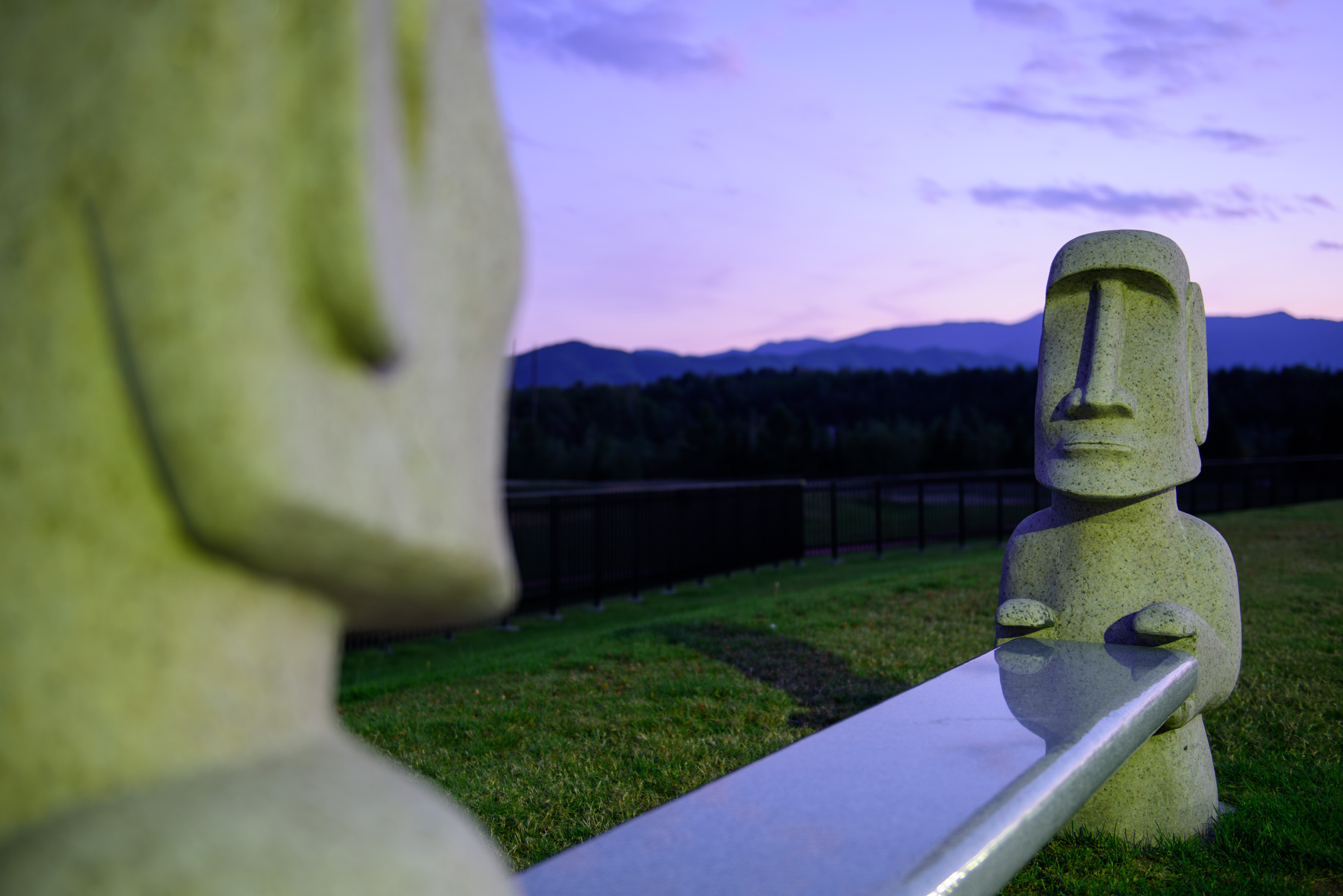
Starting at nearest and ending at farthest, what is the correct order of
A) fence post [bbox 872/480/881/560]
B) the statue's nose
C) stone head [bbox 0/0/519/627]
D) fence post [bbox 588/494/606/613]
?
stone head [bbox 0/0/519/627]
the statue's nose
fence post [bbox 588/494/606/613]
fence post [bbox 872/480/881/560]

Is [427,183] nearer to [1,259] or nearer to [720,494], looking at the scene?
[1,259]

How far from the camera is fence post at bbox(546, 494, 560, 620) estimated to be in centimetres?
1095

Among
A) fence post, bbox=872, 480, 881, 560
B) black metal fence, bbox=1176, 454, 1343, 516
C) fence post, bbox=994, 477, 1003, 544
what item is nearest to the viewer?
fence post, bbox=872, 480, 881, 560

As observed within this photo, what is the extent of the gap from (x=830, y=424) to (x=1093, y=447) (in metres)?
41.0

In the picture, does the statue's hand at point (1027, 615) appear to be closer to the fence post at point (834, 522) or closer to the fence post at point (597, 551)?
the fence post at point (597, 551)

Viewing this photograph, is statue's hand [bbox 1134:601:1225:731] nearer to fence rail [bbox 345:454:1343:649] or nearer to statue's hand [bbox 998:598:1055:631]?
statue's hand [bbox 998:598:1055:631]

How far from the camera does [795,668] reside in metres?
7.40

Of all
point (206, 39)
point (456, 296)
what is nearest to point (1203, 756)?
point (456, 296)

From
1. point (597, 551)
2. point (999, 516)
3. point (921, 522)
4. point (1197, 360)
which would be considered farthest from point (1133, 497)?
point (999, 516)

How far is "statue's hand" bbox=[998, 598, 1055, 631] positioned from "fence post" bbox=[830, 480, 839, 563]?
1196 centimetres

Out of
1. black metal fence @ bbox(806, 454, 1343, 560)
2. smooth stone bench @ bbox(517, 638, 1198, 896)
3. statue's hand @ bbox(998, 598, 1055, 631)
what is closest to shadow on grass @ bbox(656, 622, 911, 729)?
statue's hand @ bbox(998, 598, 1055, 631)

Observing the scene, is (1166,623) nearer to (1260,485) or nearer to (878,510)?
(878,510)

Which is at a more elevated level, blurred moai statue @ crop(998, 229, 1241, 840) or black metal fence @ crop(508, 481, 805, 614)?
blurred moai statue @ crop(998, 229, 1241, 840)

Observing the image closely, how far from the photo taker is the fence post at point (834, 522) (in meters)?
16.2
